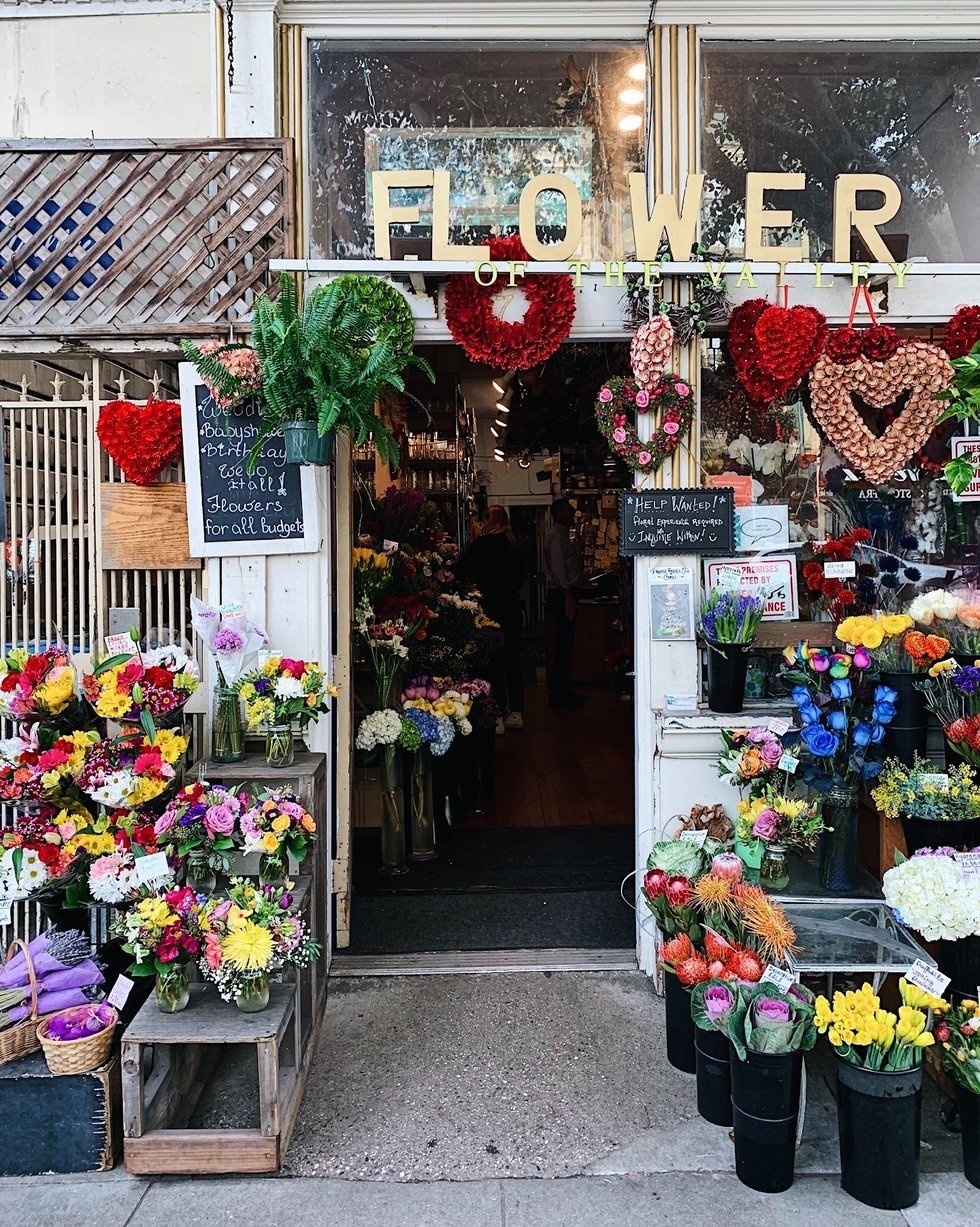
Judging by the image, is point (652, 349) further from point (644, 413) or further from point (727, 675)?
point (727, 675)

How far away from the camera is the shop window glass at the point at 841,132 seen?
4004mm

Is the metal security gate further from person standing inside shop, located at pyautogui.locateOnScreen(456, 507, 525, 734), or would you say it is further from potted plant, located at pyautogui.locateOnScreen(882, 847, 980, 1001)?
person standing inside shop, located at pyautogui.locateOnScreen(456, 507, 525, 734)

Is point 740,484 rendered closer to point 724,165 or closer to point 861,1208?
point 724,165

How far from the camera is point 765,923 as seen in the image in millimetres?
2857

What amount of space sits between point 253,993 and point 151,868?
497 millimetres

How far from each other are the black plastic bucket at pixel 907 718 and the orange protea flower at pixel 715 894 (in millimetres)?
914

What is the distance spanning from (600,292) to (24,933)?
143 inches

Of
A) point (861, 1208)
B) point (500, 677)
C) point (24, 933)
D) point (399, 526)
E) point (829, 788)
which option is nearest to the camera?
point (861, 1208)

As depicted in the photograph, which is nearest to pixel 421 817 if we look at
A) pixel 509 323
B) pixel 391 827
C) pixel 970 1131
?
pixel 391 827

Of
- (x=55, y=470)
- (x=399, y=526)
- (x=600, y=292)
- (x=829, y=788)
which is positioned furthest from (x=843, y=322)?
(x=55, y=470)

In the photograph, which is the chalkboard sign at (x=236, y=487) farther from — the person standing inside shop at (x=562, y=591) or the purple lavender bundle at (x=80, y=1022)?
the person standing inside shop at (x=562, y=591)

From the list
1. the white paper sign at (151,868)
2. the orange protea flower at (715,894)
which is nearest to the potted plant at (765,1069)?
the orange protea flower at (715,894)

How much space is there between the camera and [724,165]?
4016 mm

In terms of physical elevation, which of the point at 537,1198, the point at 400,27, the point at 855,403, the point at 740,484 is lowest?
the point at 537,1198
